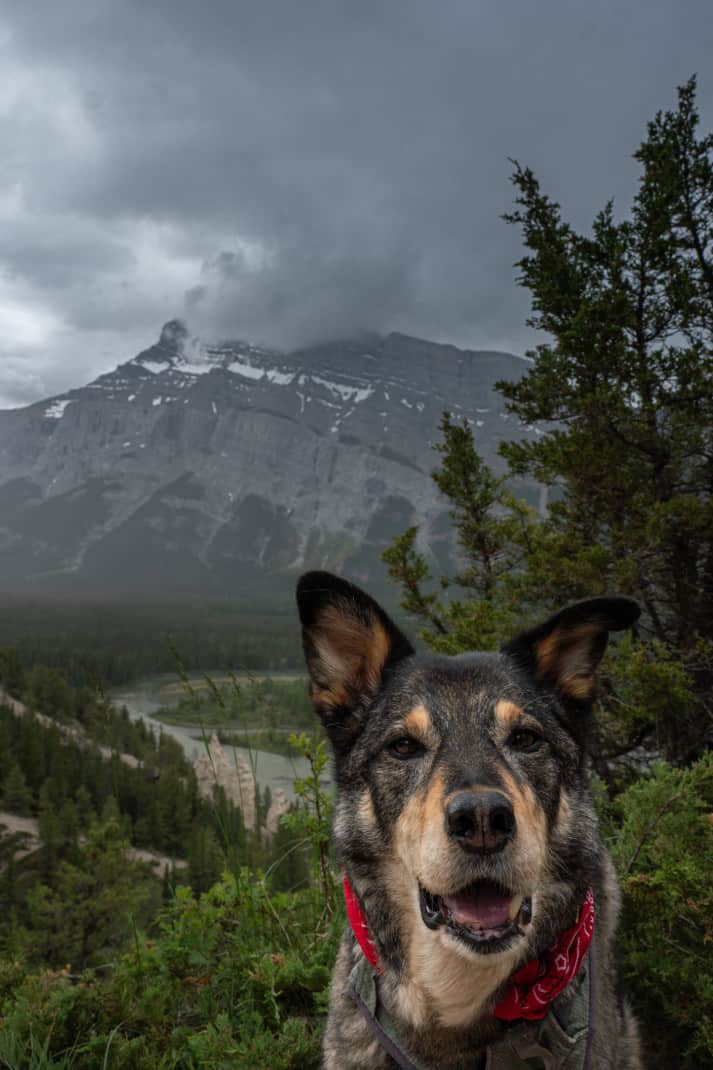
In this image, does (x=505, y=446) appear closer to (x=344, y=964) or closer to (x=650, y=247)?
(x=650, y=247)

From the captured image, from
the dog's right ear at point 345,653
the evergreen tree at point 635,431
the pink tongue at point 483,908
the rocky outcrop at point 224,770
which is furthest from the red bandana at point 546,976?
the evergreen tree at point 635,431

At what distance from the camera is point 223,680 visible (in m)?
6.29

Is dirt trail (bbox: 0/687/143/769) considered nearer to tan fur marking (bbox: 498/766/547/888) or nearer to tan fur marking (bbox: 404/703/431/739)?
tan fur marking (bbox: 404/703/431/739)

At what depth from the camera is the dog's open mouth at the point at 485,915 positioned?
271 cm

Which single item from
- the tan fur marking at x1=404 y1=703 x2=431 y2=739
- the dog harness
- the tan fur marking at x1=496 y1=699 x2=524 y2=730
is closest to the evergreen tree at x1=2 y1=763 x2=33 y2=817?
the dog harness

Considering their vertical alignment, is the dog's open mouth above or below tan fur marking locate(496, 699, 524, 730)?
below

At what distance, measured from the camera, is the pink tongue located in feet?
8.99

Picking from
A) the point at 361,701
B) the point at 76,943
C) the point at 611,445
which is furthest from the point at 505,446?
the point at 76,943

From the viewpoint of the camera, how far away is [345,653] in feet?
12.5

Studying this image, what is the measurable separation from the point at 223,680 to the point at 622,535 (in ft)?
31.1

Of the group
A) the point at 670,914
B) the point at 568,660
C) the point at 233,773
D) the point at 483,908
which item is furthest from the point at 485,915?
the point at 233,773

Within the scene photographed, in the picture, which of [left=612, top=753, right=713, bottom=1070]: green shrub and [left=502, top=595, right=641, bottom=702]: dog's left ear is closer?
[left=502, top=595, right=641, bottom=702]: dog's left ear

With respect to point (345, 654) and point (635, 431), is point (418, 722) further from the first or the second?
point (635, 431)

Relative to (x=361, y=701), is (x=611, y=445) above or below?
above
